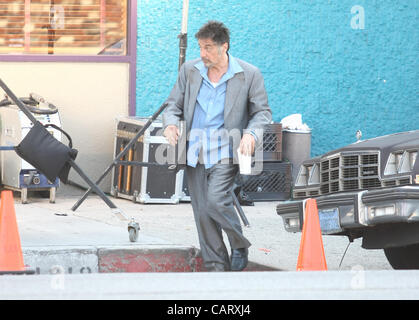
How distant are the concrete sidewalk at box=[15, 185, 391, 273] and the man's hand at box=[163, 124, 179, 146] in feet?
3.43

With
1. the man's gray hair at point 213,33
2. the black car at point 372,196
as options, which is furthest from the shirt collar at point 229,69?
the black car at point 372,196

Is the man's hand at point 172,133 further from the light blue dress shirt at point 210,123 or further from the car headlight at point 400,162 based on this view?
the car headlight at point 400,162

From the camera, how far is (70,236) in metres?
8.17

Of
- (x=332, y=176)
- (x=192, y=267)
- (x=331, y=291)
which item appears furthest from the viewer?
(x=192, y=267)

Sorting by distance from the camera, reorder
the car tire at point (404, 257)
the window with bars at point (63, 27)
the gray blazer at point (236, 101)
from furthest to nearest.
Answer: the window with bars at point (63, 27) → the car tire at point (404, 257) → the gray blazer at point (236, 101)

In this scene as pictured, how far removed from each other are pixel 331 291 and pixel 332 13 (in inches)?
304

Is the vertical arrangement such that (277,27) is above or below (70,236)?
above

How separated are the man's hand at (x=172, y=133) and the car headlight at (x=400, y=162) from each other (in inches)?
60.6

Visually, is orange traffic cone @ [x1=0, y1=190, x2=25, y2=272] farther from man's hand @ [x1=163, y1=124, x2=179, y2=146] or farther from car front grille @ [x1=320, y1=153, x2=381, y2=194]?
car front grille @ [x1=320, y1=153, x2=381, y2=194]

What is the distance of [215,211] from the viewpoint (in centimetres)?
712

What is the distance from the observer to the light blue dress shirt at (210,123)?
23.4ft

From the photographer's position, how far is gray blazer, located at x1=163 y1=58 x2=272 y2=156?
718 cm

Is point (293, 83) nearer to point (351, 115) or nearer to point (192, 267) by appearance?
point (351, 115)

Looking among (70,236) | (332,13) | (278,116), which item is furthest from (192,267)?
(332,13)
